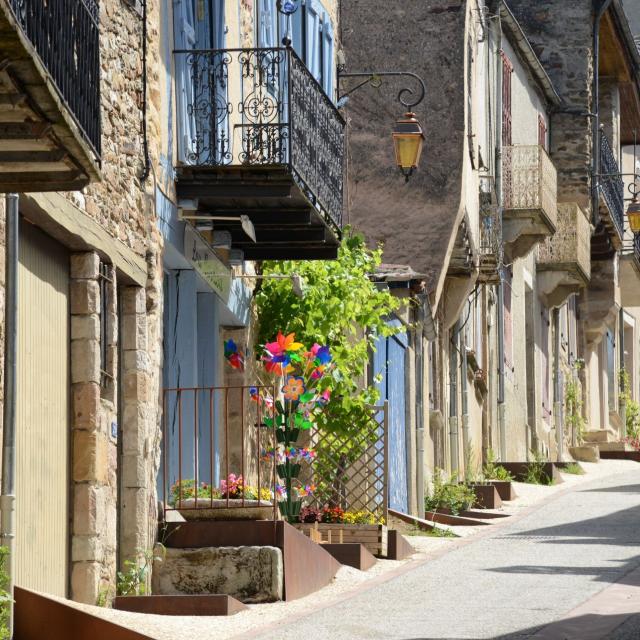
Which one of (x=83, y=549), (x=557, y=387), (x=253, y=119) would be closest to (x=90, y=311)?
(x=83, y=549)

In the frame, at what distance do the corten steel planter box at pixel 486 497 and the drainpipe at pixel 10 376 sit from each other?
39.3 ft

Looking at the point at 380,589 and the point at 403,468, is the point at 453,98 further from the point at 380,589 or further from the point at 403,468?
the point at 380,589

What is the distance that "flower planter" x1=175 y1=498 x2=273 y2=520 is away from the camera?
41.4 ft

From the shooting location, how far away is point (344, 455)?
1673cm

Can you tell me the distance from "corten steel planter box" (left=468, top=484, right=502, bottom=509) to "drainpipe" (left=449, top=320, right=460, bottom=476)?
8.21 ft

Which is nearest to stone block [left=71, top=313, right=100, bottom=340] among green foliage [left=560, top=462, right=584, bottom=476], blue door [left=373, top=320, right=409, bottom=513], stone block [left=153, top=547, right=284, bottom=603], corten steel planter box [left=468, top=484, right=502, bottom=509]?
stone block [left=153, top=547, right=284, bottom=603]

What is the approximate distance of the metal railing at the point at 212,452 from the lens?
12922 millimetres

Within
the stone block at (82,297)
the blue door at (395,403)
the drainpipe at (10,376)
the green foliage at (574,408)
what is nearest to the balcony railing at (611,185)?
the green foliage at (574,408)

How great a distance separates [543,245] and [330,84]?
46.8 feet

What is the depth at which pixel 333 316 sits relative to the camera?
16.5m

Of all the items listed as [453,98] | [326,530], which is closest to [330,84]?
[453,98]

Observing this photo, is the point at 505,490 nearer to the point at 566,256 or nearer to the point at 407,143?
the point at 407,143

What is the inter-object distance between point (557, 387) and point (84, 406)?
23786 mm

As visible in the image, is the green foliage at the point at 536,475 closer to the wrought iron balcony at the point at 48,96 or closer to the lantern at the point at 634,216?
the lantern at the point at 634,216
